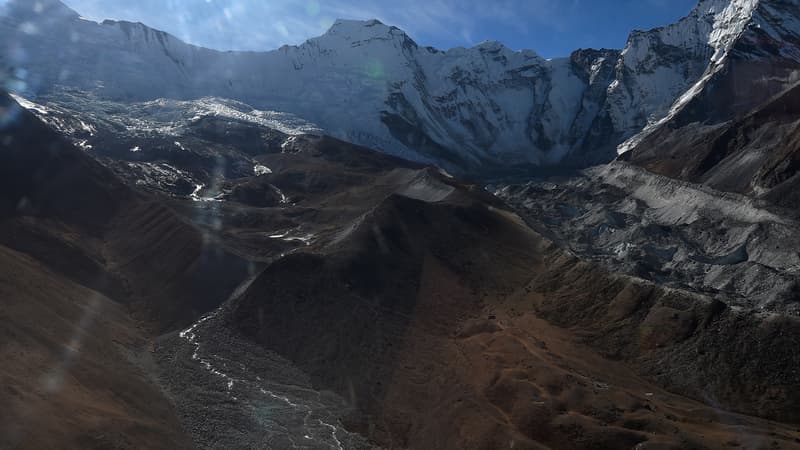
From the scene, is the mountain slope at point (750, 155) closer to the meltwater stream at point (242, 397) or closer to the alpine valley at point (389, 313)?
the alpine valley at point (389, 313)

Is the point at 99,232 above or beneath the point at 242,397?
above

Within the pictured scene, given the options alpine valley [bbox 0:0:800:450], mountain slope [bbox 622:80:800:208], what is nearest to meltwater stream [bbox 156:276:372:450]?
alpine valley [bbox 0:0:800:450]

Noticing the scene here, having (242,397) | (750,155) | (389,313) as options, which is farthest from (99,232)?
(750,155)

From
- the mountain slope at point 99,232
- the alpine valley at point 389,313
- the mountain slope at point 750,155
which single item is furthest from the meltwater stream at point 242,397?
the mountain slope at point 750,155

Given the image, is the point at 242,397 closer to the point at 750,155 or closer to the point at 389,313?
the point at 389,313

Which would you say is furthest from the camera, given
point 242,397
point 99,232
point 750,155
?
point 750,155

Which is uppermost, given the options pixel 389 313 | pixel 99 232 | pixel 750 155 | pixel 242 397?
pixel 750 155

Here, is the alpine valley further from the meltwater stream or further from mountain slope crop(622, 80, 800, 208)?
mountain slope crop(622, 80, 800, 208)

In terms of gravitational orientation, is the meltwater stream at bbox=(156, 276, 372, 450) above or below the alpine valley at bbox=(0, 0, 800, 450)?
below

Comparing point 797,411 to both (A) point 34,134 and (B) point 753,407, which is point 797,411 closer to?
(B) point 753,407

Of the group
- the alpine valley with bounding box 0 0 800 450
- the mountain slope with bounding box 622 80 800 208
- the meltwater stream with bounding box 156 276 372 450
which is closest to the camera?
the alpine valley with bounding box 0 0 800 450
